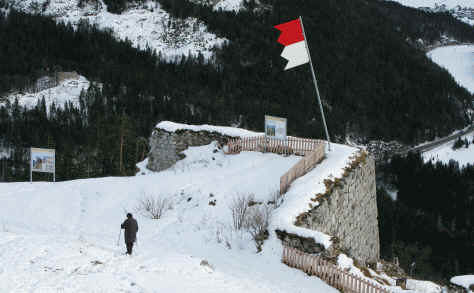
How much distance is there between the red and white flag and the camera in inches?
771

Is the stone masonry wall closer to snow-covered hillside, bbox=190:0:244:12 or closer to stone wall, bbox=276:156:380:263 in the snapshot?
stone wall, bbox=276:156:380:263

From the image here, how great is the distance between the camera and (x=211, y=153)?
24.9 metres

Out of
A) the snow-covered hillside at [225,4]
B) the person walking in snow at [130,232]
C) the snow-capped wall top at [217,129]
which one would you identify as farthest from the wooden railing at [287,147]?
the snow-covered hillside at [225,4]

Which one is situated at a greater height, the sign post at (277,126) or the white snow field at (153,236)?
the sign post at (277,126)

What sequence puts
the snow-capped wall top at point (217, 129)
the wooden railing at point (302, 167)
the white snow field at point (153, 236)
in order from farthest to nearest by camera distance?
the snow-capped wall top at point (217, 129) < the wooden railing at point (302, 167) < the white snow field at point (153, 236)

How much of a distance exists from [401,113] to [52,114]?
322ft

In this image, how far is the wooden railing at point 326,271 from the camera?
434 inches

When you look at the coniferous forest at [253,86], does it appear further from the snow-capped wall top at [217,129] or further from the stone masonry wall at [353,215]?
the snow-capped wall top at [217,129]

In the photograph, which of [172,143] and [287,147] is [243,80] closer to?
[172,143]

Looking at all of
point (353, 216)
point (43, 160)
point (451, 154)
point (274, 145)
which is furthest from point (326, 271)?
point (451, 154)

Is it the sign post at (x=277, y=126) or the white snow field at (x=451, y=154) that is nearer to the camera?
the sign post at (x=277, y=126)

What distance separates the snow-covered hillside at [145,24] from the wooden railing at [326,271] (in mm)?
132706

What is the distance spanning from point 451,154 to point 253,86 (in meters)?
60.8

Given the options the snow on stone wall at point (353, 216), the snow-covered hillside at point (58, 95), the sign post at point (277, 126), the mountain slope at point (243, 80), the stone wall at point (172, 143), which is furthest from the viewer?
the snow-covered hillside at point (58, 95)
